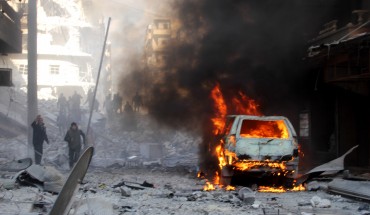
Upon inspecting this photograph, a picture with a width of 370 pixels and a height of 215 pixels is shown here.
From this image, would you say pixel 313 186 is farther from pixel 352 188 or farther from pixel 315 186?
pixel 352 188

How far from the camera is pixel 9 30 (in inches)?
664

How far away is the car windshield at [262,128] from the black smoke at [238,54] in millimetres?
5776

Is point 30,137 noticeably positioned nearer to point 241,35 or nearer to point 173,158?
point 173,158

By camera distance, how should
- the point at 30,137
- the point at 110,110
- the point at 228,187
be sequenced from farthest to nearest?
the point at 110,110
the point at 30,137
the point at 228,187

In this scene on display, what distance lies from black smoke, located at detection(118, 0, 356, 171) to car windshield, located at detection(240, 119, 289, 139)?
5.78m

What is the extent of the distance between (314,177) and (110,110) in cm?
2004

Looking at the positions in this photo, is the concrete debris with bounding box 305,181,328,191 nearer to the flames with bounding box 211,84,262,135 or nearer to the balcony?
the flames with bounding box 211,84,262,135

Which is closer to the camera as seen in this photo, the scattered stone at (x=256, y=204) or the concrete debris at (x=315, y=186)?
the scattered stone at (x=256, y=204)

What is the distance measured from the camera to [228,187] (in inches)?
432

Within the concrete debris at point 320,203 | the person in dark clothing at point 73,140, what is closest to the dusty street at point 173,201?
the concrete debris at point 320,203

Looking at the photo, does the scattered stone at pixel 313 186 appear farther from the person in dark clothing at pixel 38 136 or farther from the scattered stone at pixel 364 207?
the person in dark clothing at pixel 38 136

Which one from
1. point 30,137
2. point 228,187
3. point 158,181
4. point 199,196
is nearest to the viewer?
point 199,196

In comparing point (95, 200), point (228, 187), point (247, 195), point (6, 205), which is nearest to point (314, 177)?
point (228, 187)

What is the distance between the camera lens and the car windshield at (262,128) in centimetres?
1154
